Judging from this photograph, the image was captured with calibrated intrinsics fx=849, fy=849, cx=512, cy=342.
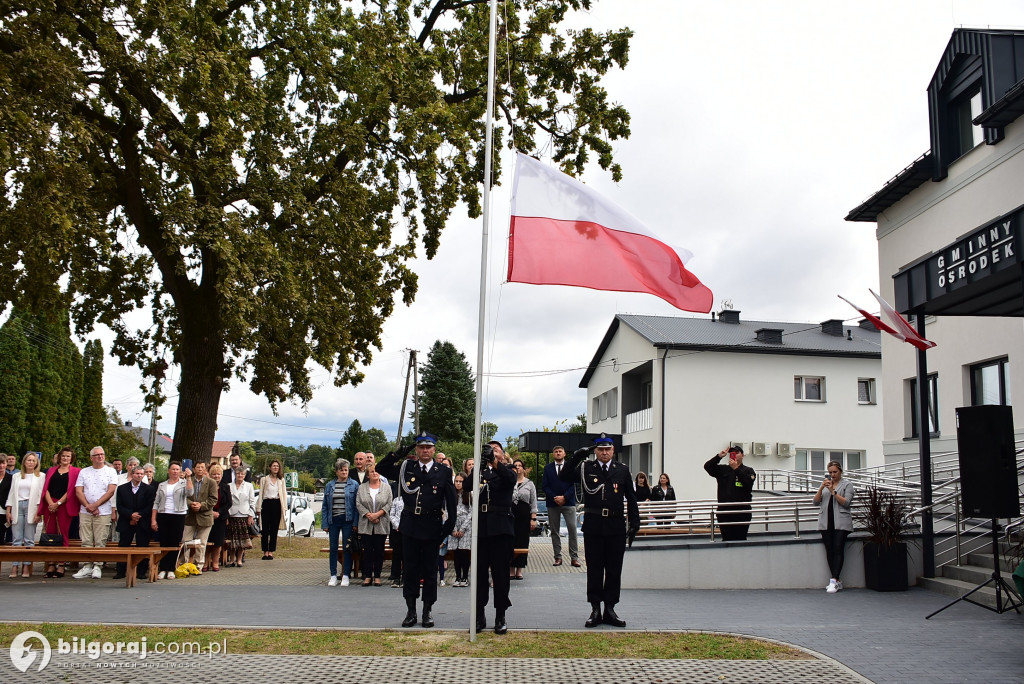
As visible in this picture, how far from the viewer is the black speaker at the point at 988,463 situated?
367 inches

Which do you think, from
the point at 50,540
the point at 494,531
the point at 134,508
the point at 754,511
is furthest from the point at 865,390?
the point at 50,540

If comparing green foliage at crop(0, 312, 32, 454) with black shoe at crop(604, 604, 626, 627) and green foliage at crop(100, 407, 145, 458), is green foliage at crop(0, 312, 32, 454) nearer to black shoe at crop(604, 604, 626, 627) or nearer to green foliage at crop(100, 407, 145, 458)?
green foliage at crop(100, 407, 145, 458)

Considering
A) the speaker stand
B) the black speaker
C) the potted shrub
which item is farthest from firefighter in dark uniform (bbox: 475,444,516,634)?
the potted shrub

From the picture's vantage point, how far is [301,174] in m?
16.3

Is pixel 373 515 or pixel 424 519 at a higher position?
pixel 424 519

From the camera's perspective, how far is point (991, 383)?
59.5ft

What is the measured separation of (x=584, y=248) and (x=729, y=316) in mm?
33450

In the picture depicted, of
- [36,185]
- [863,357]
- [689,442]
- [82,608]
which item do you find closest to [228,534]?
[82,608]

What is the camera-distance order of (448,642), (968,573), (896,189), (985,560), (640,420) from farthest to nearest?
(640,420) < (896,189) < (985,560) < (968,573) < (448,642)

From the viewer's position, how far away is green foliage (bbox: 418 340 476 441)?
74.7 meters

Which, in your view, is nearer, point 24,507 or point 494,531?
point 494,531

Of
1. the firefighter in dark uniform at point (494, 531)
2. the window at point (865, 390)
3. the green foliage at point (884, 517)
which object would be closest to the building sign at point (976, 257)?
the green foliage at point (884, 517)

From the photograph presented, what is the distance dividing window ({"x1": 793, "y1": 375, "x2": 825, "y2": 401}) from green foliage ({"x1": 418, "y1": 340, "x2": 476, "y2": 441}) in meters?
40.9

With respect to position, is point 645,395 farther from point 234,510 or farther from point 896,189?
point 234,510
